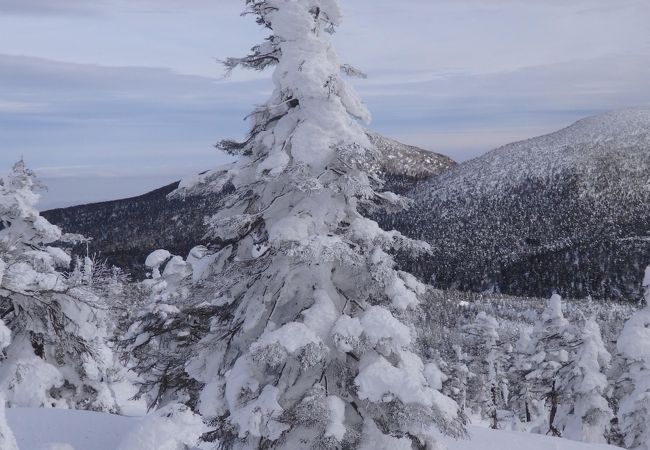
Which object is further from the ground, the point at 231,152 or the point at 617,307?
the point at 231,152

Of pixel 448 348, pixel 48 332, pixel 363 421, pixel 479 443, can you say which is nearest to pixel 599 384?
pixel 479 443

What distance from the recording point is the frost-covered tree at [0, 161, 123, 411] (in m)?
16.0

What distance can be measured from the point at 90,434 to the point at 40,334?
536 cm

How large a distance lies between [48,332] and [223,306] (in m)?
8.67

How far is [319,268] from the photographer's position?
31.7 ft

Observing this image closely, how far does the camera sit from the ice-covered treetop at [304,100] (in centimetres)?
949

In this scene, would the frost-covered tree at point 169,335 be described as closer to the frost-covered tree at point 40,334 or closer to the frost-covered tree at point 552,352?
the frost-covered tree at point 40,334

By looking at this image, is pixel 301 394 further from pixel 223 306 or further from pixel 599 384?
pixel 599 384

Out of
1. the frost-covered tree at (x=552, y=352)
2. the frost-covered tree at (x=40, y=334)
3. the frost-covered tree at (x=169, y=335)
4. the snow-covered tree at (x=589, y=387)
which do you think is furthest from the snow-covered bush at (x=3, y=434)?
the frost-covered tree at (x=552, y=352)

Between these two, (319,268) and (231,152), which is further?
(231,152)

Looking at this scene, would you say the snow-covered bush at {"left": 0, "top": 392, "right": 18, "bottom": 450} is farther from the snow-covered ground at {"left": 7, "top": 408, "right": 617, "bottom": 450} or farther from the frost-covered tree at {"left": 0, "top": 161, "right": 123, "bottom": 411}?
the frost-covered tree at {"left": 0, "top": 161, "right": 123, "bottom": 411}

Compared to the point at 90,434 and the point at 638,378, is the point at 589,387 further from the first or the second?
the point at 90,434

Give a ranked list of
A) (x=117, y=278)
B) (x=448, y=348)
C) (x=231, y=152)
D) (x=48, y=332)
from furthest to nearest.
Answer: (x=448, y=348) < (x=48, y=332) < (x=117, y=278) < (x=231, y=152)

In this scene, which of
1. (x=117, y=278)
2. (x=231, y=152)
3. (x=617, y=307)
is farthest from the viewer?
(x=617, y=307)
